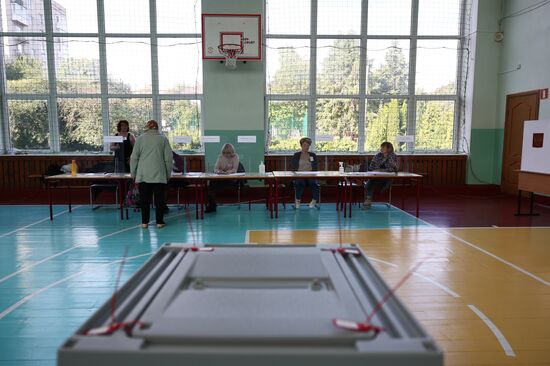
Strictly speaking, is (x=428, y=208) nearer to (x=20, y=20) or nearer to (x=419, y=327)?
(x=419, y=327)

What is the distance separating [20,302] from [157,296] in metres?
2.51

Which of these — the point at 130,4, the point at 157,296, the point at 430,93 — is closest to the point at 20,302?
the point at 157,296

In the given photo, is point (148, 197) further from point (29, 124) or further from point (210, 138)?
point (29, 124)

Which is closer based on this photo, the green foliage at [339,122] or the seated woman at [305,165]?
the seated woman at [305,165]

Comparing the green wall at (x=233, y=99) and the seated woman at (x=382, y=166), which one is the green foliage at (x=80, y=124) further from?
the seated woman at (x=382, y=166)

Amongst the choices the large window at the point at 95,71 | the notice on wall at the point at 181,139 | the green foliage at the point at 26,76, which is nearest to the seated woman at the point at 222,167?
the notice on wall at the point at 181,139

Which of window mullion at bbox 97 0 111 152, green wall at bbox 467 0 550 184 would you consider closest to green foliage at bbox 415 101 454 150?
green wall at bbox 467 0 550 184

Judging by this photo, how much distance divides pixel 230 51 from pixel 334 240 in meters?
4.59

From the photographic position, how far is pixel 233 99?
809 cm

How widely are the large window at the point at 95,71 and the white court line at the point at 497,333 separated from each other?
659cm

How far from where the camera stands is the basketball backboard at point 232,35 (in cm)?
773

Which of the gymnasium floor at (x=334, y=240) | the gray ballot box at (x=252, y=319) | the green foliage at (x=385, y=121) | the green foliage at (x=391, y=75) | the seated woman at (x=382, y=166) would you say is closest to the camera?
the gray ballot box at (x=252, y=319)

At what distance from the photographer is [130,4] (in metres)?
8.35

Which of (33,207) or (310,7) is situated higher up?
(310,7)
